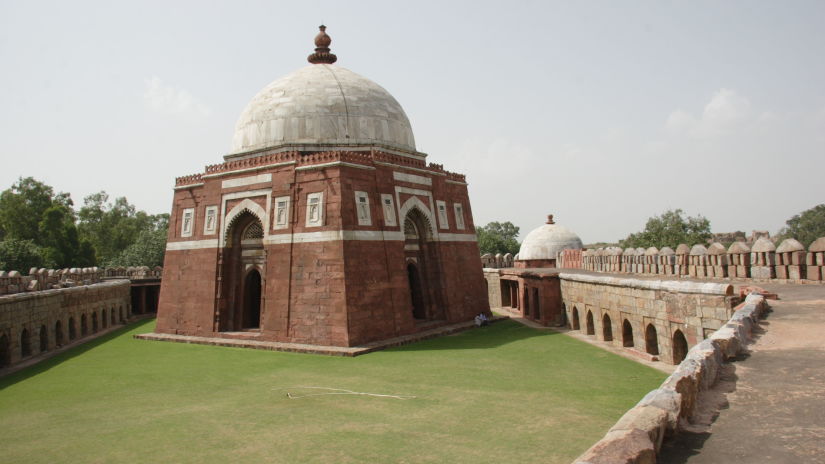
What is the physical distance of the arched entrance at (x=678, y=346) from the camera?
12.6 m

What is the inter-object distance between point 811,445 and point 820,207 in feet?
209

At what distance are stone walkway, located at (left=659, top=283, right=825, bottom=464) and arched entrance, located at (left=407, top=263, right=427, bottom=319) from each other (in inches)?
518

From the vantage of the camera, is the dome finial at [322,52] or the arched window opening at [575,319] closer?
the arched window opening at [575,319]

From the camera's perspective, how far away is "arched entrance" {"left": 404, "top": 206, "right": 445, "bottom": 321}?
65.7ft

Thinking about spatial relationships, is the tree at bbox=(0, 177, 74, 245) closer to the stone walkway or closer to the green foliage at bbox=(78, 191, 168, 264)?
the green foliage at bbox=(78, 191, 168, 264)

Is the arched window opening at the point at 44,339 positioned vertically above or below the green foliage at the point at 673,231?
below

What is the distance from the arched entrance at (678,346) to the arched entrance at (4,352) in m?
17.2

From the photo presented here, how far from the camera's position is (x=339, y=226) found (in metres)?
16.5

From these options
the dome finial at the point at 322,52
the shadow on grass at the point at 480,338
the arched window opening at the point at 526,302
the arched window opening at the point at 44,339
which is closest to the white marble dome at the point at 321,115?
the dome finial at the point at 322,52

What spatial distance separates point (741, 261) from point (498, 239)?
4402 cm

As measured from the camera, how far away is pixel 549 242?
128 feet

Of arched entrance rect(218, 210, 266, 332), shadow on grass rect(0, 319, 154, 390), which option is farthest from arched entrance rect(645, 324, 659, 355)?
shadow on grass rect(0, 319, 154, 390)

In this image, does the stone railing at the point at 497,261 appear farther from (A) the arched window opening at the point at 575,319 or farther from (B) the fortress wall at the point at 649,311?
(A) the arched window opening at the point at 575,319

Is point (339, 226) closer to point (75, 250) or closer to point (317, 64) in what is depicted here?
point (317, 64)
